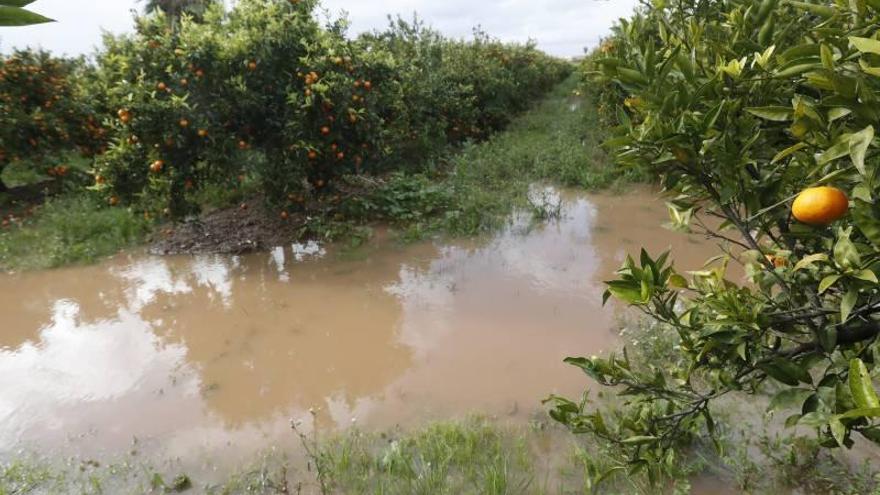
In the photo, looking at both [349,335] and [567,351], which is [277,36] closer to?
[349,335]

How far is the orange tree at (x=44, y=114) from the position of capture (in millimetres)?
7098

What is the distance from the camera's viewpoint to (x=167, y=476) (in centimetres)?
279

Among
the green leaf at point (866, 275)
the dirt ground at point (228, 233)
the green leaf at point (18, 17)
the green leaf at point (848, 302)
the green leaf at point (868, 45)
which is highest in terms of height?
the green leaf at point (18, 17)

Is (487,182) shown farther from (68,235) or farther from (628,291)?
(628,291)

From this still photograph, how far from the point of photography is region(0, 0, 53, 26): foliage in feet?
2.24

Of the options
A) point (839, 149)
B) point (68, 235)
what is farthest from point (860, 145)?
point (68, 235)

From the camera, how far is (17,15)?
0.69m

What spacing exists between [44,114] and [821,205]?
29.2 feet

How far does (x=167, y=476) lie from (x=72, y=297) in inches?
120

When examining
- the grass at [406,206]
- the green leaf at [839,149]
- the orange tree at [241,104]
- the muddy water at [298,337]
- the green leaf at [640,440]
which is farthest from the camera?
the grass at [406,206]

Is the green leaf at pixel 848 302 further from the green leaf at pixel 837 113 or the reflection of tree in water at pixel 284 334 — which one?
the reflection of tree in water at pixel 284 334

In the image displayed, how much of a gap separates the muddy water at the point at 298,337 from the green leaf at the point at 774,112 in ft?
7.34

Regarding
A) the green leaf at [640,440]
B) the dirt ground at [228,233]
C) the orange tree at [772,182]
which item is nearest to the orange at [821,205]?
the orange tree at [772,182]

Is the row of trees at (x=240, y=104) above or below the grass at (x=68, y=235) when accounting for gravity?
above
